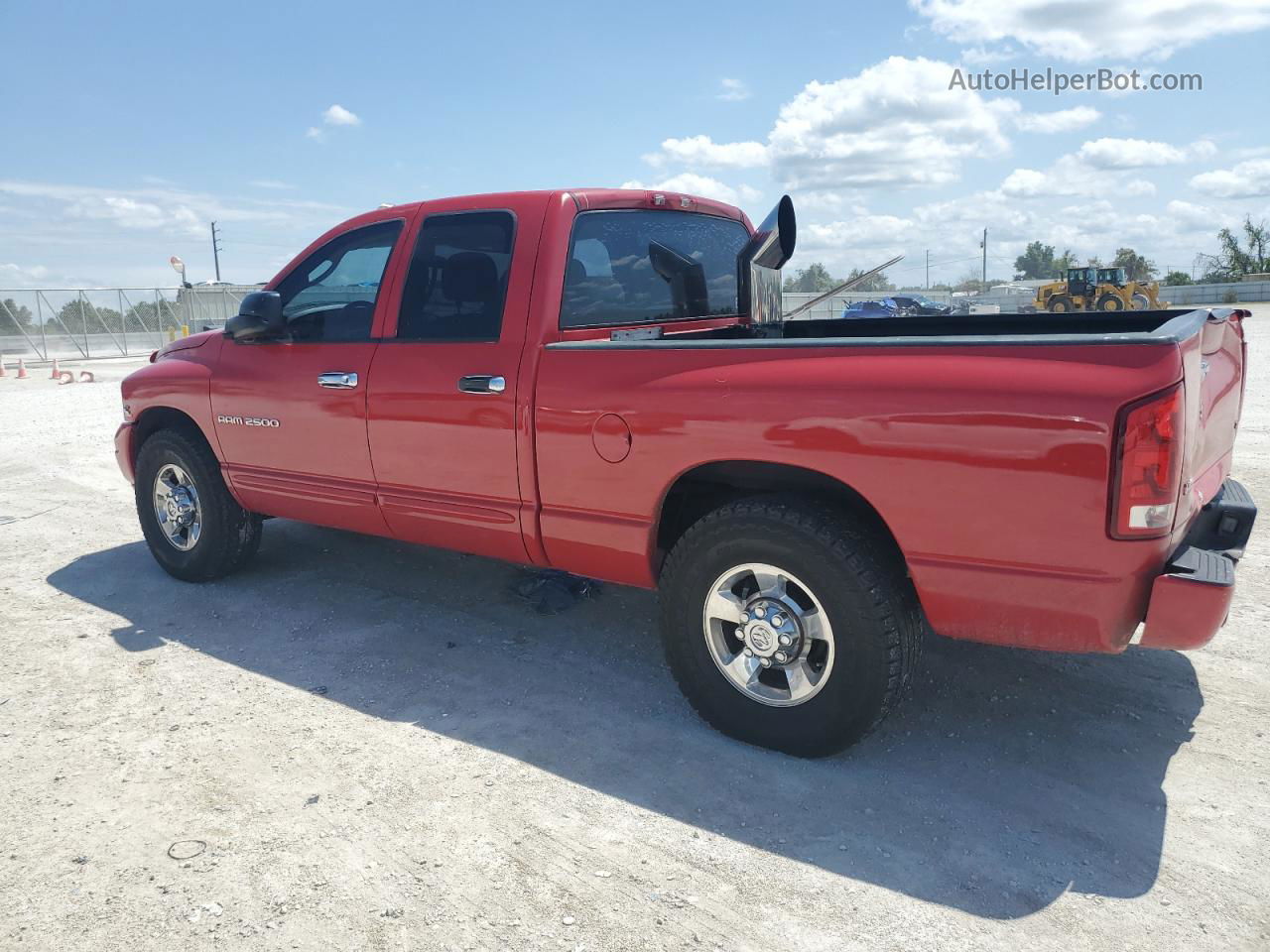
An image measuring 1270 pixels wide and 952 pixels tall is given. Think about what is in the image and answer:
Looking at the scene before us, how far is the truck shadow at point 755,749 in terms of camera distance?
277cm

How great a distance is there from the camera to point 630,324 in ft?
13.7

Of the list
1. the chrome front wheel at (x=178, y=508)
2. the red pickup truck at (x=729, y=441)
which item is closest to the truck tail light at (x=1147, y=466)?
the red pickup truck at (x=729, y=441)

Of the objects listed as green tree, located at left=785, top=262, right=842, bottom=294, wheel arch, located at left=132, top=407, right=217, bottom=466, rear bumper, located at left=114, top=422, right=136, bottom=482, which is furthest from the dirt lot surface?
green tree, located at left=785, top=262, right=842, bottom=294

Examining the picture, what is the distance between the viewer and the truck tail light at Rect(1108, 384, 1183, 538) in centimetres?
246

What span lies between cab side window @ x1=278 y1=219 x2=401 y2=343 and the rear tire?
3.72 ft

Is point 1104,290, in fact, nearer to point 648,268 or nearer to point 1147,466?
point 648,268

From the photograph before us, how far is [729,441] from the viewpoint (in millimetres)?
3154

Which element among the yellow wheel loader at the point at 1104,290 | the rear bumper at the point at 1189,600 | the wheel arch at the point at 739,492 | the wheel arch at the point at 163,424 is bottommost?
the rear bumper at the point at 1189,600

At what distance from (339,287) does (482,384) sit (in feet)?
4.15

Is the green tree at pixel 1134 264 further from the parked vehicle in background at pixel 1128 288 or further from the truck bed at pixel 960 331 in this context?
the truck bed at pixel 960 331

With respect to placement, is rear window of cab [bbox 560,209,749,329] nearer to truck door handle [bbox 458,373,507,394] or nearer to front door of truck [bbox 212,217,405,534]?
truck door handle [bbox 458,373,507,394]

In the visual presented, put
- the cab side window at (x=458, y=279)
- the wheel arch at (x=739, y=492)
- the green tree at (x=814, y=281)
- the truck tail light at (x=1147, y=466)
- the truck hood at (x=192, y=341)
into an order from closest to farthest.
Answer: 1. the truck tail light at (x=1147, y=466)
2. the wheel arch at (x=739, y=492)
3. the cab side window at (x=458, y=279)
4. the truck hood at (x=192, y=341)
5. the green tree at (x=814, y=281)

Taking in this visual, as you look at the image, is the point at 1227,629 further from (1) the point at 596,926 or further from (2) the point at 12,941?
(2) the point at 12,941

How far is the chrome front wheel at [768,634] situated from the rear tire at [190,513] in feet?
10.4
